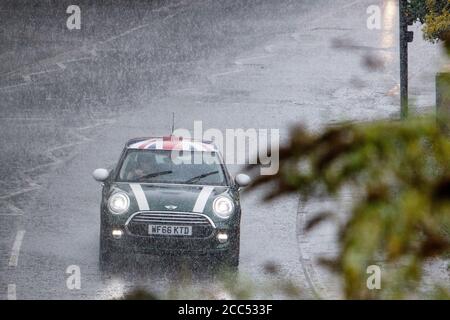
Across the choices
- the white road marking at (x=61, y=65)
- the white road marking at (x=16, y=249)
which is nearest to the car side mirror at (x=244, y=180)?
the white road marking at (x=16, y=249)

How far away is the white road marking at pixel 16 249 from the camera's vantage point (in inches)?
593

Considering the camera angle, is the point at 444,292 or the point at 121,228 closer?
the point at 444,292

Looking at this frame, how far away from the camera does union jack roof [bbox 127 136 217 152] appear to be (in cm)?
1540

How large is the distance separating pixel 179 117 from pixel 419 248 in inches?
836

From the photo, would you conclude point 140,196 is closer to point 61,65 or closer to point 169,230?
point 169,230

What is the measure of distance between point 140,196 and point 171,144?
136 centimetres

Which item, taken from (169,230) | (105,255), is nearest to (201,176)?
(169,230)

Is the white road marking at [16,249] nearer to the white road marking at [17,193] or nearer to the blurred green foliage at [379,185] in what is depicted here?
the white road marking at [17,193]

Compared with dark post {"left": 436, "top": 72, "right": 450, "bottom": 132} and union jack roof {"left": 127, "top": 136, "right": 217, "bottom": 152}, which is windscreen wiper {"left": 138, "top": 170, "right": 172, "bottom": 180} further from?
dark post {"left": 436, "top": 72, "right": 450, "bottom": 132}

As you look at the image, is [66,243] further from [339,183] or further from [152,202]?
[339,183]

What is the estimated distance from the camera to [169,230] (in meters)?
14.1

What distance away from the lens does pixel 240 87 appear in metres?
26.7

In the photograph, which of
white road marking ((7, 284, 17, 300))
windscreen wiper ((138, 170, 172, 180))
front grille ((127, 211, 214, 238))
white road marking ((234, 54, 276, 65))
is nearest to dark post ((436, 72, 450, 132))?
white road marking ((7, 284, 17, 300))
